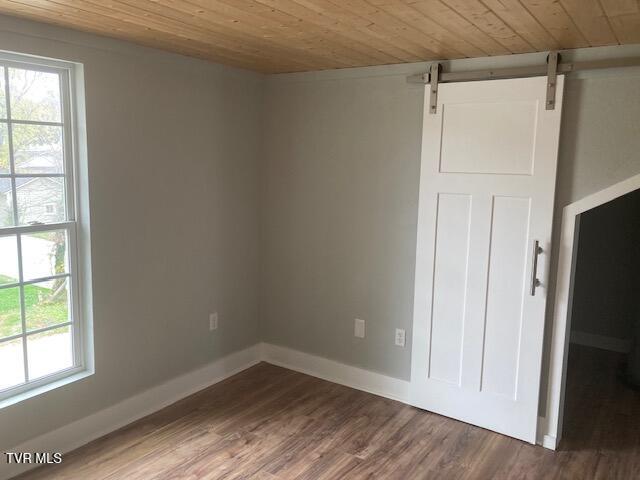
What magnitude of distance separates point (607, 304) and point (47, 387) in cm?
426

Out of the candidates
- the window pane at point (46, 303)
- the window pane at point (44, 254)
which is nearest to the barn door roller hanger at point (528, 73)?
the window pane at point (44, 254)

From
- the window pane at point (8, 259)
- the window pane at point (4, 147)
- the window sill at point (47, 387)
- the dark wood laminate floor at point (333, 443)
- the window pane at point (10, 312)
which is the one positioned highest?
the window pane at point (4, 147)

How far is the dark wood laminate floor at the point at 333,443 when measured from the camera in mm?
2805

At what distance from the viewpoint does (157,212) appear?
330cm

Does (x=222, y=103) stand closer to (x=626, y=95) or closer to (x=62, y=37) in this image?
(x=62, y=37)

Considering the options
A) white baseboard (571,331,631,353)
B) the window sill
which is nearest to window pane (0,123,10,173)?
the window sill

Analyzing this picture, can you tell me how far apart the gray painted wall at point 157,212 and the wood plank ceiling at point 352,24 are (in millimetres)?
212

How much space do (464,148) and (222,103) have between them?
1.62m

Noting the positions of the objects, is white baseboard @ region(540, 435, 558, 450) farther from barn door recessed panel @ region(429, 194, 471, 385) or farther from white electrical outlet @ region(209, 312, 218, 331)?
white electrical outlet @ region(209, 312, 218, 331)

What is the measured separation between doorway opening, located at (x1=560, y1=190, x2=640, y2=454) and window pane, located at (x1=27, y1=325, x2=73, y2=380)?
325 cm

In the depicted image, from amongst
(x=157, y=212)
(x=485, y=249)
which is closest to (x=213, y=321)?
(x=157, y=212)

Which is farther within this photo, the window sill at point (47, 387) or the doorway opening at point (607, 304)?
the doorway opening at point (607, 304)

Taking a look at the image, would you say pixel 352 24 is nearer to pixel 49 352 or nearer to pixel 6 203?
pixel 6 203

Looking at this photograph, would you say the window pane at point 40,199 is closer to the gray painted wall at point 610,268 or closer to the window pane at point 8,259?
the window pane at point 8,259
